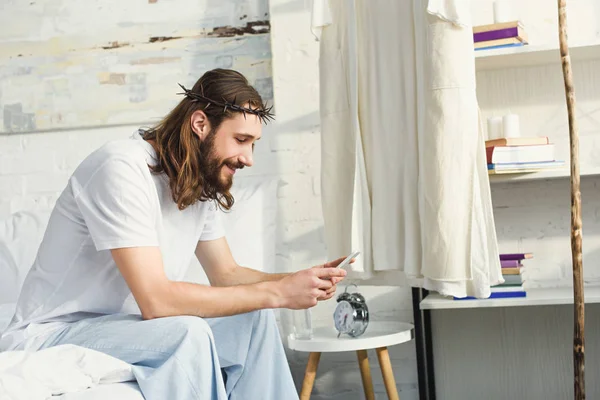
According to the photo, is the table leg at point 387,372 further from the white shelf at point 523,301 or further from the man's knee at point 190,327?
the man's knee at point 190,327

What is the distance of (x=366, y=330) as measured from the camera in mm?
2912

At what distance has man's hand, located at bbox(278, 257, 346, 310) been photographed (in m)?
2.05

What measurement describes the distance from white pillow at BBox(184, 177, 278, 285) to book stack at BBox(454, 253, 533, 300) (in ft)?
2.21

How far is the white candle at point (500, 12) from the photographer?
2.93 metres

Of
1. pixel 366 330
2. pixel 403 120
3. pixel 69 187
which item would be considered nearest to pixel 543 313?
pixel 366 330

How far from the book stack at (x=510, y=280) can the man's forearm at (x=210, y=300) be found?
102 centimetres

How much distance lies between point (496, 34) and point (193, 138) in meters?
1.22

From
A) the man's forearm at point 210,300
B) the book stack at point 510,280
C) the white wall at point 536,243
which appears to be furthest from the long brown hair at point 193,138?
the white wall at point 536,243

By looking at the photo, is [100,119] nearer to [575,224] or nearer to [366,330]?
[366,330]

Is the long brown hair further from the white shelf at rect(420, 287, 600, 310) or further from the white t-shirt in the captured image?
the white shelf at rect(420, 287, 600, 310)

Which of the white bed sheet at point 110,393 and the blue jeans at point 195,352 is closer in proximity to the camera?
the white bed sheet at point 110,393

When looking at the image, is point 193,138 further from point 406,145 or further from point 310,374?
point 310,374

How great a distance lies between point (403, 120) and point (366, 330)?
714 mm

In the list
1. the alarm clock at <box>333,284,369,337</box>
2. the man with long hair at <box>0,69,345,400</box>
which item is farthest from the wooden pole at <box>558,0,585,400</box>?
the man with long hair at <box>0,69,345,400</box>
